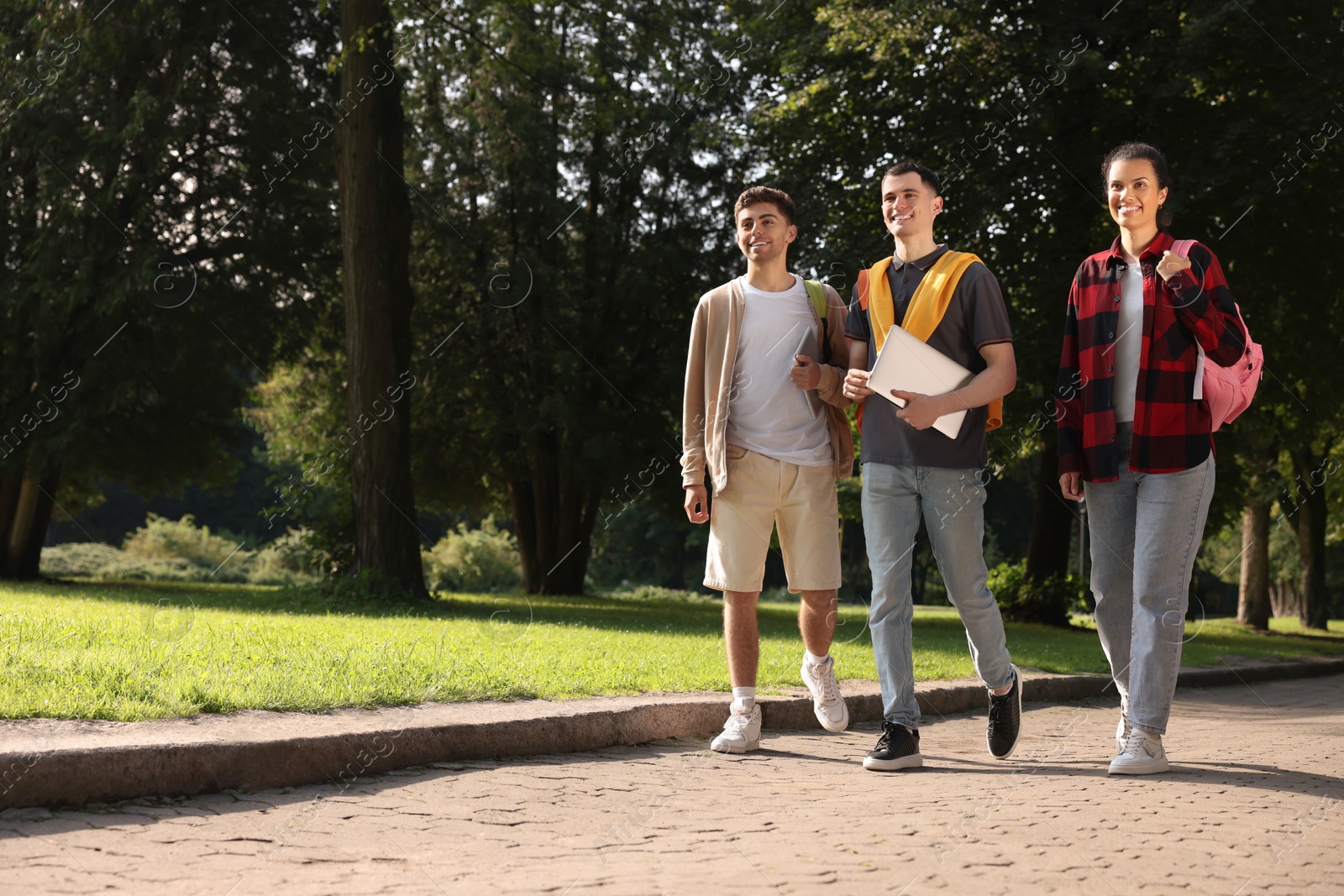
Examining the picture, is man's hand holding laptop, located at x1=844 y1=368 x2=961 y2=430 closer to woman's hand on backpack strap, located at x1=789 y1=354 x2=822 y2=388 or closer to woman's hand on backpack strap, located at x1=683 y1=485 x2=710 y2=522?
woman's hand on backpack strap, located at x1=789 y1=354 x2=822 y2=388

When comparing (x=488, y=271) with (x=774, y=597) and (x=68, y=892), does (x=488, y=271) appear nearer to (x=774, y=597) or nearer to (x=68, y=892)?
(x=68, y=892)

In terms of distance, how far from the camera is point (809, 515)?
5613 millimetres

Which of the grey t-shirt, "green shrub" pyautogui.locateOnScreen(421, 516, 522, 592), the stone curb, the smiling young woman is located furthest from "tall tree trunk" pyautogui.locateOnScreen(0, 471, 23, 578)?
the smiling young woman

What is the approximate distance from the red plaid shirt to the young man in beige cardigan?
1110 millimetres

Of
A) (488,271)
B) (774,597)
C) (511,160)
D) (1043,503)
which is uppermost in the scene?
(511,160)

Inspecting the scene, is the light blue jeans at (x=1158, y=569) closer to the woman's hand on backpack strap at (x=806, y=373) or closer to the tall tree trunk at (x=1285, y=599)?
the woman's hand on backpack strap at (x=806, y=373)

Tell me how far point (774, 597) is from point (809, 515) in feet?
140

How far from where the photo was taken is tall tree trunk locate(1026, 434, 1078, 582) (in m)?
19.1

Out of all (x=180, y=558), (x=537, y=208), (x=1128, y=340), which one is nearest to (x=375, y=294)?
(x=537, y=208)

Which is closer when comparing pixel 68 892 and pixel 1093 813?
pixel 68 892

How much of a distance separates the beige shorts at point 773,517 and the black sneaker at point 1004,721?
34.6 inches

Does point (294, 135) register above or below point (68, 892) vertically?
above

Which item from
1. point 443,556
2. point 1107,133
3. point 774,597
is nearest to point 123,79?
point 1107,133

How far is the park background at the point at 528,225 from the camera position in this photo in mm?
15578
